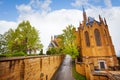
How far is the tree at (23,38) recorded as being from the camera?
82.5 ft

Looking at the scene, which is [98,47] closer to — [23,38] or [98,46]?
[98,46]

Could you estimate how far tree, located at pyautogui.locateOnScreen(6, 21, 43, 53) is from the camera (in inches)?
990

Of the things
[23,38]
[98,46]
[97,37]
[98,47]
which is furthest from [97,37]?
[23,38]

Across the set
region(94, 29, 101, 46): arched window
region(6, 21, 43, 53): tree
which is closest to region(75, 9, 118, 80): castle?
region(94, 29, 101, 46): arched window

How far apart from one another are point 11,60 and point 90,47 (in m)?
29.2

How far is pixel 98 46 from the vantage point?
31.4 metres

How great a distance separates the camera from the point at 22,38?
25.7 metres

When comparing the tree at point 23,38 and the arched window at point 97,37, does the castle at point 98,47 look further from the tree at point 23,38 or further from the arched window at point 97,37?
the tree at point 23,38

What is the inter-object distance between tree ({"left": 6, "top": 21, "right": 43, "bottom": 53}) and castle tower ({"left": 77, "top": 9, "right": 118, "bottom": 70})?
17.7m

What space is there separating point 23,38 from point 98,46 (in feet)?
79.6

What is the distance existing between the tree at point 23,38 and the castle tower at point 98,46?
1773 centimetres

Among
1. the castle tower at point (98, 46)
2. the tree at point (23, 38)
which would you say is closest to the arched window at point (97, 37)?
the castle tower at point (98, 46)

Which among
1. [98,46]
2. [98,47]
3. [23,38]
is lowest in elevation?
[98,47]

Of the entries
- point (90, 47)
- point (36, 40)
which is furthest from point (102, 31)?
point (36, 40)
